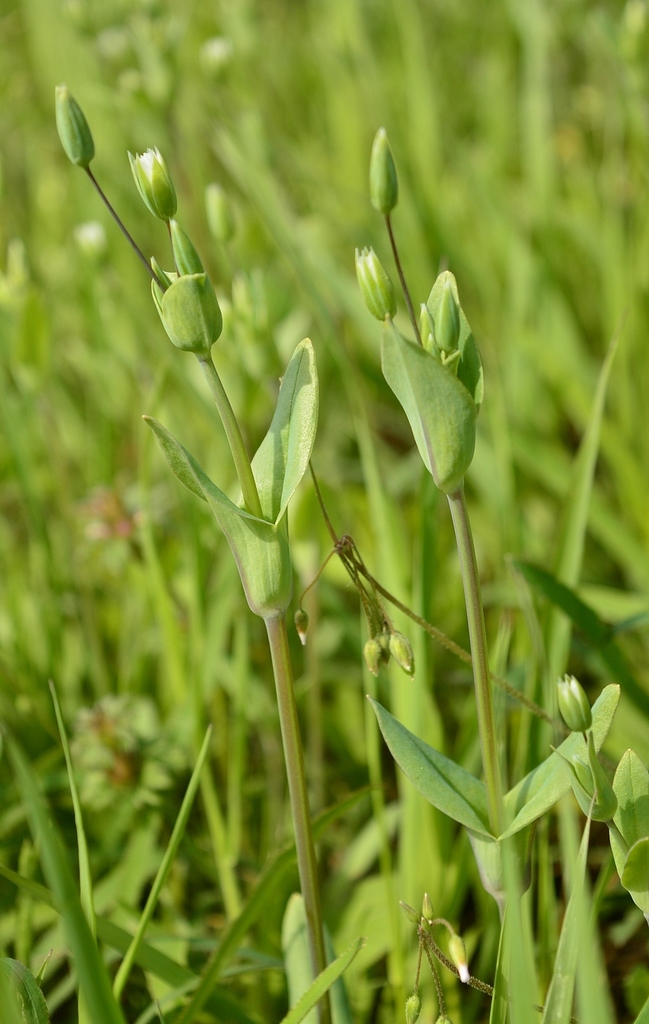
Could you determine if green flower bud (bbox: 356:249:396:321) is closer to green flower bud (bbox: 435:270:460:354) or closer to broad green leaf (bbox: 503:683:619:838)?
green flower bud (bbox: 435:270:460:354)

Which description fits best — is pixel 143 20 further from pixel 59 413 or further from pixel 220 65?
pixel 59 413

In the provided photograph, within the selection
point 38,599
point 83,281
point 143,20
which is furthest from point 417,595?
point 143,20

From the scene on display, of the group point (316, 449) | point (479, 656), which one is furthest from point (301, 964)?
point (316, 449)

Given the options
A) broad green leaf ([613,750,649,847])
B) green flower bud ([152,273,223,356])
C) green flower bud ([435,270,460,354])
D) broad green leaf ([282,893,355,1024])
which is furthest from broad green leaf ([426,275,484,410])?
broad green leaf ([282,893,355,1024])

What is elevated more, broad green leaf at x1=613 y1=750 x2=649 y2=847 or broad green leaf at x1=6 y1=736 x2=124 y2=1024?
broad green leaf at x1=6 y1=736 x2=124 y2=1024

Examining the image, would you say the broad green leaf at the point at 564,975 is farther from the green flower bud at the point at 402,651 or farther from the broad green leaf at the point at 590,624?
the broad green leaf at the point at 590,624

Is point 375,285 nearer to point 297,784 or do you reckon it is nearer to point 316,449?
point 297,784
